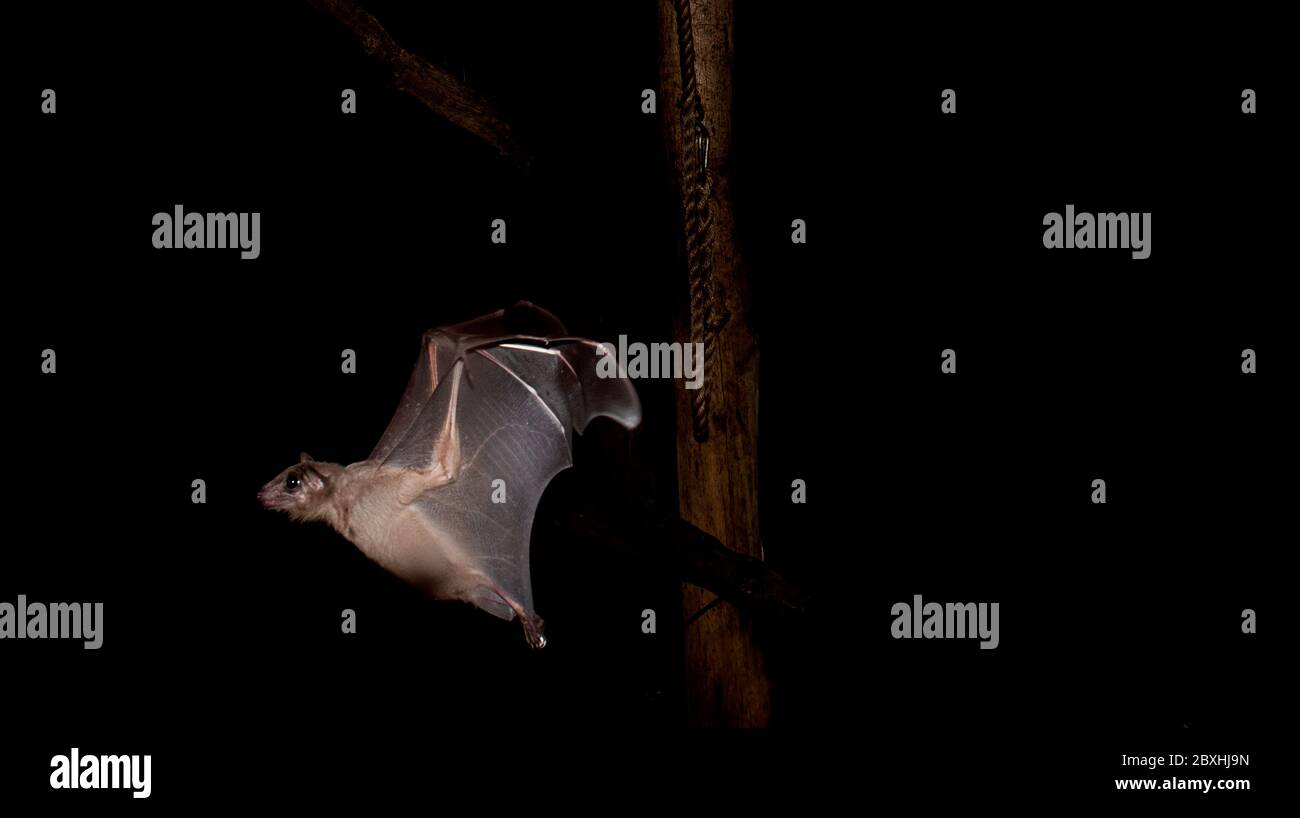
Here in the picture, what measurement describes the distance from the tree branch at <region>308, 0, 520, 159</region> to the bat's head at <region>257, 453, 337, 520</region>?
895 millimetres

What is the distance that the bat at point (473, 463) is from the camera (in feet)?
8.46

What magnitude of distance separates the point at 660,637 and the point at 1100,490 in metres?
1.48

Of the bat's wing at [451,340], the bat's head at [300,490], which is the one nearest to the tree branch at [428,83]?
the bat's wing at [451,340]

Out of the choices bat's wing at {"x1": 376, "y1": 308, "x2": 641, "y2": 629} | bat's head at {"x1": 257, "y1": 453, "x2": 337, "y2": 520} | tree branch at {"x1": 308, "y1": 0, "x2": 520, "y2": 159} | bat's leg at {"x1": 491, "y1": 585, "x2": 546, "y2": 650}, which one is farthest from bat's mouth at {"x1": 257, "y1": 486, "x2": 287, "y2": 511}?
tree branch at {"x1": 308, "y1": 0, "x2": 520, "y2": 159}

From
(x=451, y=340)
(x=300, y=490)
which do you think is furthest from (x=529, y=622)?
(x=451, y=340)

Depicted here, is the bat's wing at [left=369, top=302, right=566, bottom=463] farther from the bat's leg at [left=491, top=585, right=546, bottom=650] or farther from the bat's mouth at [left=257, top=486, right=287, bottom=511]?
the bat's leg at [left=491, top=585, right=546, bottom=650]

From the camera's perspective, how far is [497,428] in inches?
108

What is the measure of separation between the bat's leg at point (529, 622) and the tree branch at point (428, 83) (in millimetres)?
1042

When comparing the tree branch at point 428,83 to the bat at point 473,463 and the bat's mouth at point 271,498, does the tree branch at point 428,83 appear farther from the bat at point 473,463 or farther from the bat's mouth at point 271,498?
the bat's mouth at point 271,498

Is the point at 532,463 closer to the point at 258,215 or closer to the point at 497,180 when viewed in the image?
the point at 497,180

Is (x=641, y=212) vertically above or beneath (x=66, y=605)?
above
